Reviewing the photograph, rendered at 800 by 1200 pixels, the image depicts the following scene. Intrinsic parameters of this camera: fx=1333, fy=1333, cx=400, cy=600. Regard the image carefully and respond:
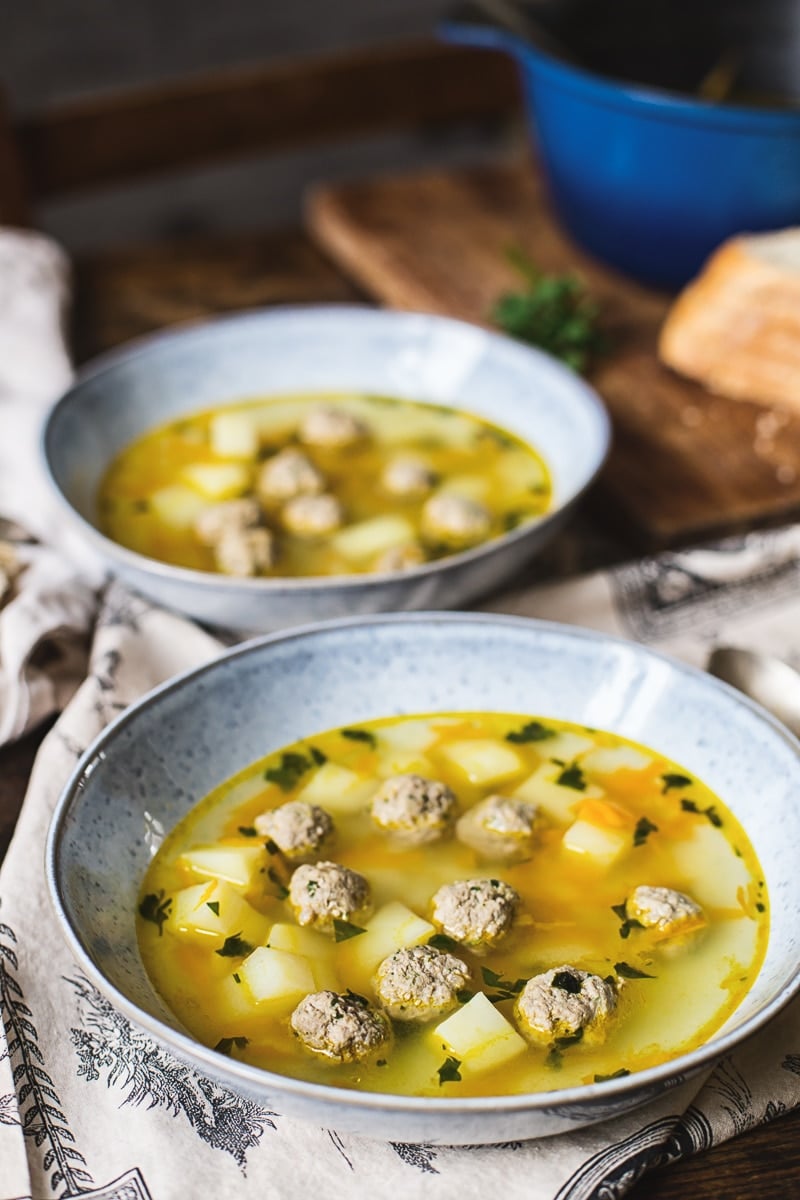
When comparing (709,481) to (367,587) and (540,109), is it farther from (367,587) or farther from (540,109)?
(540,109)

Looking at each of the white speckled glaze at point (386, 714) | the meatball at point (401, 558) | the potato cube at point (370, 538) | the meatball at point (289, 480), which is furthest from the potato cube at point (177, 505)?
the white speckled glaze at point (386, 714)

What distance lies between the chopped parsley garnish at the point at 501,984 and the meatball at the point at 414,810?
0.73 ft

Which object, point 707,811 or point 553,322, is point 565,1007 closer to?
point 707,811

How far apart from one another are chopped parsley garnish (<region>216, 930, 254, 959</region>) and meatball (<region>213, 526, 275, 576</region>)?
0.80 meters

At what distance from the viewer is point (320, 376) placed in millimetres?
2871

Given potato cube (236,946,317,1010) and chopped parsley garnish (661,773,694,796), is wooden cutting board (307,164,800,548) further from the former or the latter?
potato cube (236,946,317,1010)

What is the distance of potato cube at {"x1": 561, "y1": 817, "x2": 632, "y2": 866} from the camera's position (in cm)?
167

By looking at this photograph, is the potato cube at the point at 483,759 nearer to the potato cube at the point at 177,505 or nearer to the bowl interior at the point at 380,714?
the bowl interior at the point at 380,714

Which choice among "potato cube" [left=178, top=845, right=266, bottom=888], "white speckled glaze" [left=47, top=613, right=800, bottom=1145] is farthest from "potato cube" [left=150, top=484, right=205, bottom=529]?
"potato cube" [left=178, top=845, right=266, bottom=888]

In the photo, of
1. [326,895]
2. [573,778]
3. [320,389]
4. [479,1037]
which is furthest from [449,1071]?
[320,389]

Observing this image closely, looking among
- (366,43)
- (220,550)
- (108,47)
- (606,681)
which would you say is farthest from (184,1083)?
(366,43)

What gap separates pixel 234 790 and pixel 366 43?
536 centimetres

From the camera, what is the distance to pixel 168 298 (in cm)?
346

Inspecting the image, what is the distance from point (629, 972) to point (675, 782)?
13.3 inches
